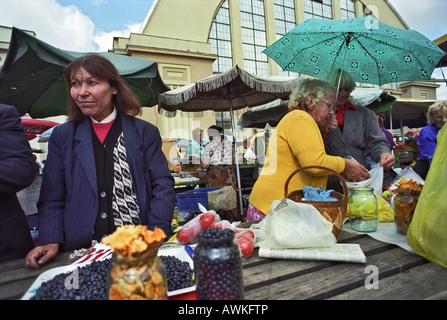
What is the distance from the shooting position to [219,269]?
2.37 feet

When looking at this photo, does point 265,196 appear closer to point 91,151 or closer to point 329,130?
point 329,130

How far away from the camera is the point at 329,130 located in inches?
99.6

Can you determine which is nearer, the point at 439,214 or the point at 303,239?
the point at 439,214

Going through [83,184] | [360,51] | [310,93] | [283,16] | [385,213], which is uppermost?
[283,16]

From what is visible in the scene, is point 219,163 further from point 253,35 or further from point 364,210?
point 253,35

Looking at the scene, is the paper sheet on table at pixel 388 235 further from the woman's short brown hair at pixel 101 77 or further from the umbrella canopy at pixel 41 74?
the umbrella canopy at pixel 41 74

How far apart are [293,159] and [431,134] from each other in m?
4.83

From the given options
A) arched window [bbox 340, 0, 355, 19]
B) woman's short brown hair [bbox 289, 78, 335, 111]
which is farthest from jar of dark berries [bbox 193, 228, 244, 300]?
arched window [bbox 340, 0, 355, 19]

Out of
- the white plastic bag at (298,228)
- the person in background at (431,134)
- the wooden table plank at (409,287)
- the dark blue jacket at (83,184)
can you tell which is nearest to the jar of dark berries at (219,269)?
the wooden table plank at (409,287)

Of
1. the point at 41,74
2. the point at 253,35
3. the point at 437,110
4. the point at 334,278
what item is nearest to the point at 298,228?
the point at 334,278

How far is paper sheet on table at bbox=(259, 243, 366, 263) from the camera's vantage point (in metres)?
1.08

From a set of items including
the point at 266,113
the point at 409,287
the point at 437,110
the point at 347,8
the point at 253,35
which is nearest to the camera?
the point at 409,287
